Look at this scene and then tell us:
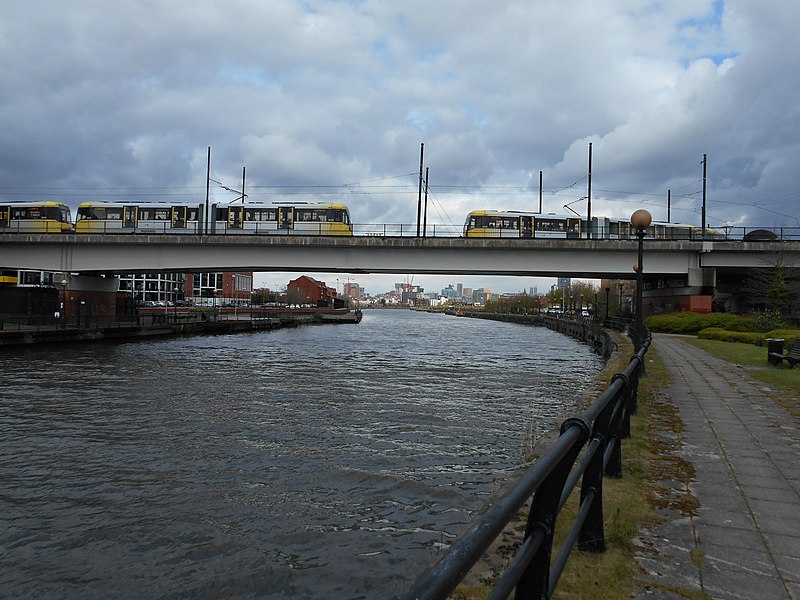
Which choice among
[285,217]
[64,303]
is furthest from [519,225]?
[64,303]

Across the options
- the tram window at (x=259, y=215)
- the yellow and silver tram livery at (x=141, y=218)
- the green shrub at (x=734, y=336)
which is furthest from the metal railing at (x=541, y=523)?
the yellow and silver tram livery at (x=141, y=218)

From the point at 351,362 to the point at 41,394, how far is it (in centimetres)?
1527

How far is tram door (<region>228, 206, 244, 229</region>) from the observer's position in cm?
3903

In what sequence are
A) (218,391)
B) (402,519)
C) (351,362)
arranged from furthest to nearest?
Result: (351,362) → (218,391) → (402,519)

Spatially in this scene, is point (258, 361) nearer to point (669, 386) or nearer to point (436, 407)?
point (436, 407)

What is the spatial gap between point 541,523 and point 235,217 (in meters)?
39.1

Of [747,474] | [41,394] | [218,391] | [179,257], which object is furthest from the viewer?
[179,257]

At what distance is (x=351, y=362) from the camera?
30.7 m

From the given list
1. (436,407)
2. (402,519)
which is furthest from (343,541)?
(436,407)

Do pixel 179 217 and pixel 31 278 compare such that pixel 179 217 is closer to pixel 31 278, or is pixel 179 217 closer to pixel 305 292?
pixel 31 278

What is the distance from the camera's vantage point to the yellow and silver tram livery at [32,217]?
39.5 meters

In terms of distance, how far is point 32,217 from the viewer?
39750mm

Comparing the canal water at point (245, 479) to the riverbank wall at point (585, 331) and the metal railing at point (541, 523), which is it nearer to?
the metal railing at point (541, 523)

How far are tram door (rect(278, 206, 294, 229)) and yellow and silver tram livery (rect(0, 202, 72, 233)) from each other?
15384mm
